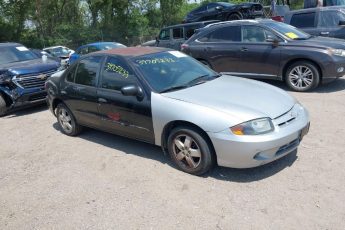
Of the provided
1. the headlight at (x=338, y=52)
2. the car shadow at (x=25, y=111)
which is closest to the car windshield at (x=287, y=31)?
the headlight at (x=338, y=52)

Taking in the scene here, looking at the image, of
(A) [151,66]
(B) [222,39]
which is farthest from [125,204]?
(B) [222,39]

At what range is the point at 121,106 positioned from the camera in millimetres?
4973

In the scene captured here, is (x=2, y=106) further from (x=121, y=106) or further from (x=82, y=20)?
(x=82, y=20)

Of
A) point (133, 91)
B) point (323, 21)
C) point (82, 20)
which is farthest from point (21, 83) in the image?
point (82, 20)

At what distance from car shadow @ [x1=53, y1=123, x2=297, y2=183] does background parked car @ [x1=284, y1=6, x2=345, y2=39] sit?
673 centimetres

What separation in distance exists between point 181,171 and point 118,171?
2.82ft

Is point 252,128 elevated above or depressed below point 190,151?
above

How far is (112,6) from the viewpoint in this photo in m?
31.3

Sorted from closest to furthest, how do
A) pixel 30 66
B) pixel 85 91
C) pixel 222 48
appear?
1. pixel 85 91
2. pixel 30 66
3. pixel 222 48

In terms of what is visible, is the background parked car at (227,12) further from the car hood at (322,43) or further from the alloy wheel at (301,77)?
the alloy wheel at (301,77)

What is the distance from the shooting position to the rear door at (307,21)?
1049cm

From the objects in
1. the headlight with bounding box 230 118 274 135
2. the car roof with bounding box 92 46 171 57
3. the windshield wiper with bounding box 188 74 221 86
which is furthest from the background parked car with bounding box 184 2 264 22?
the headlight with bounding box 230 118 274 135

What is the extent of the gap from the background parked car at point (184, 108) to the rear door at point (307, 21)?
637cm

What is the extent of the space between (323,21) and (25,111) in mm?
8584
